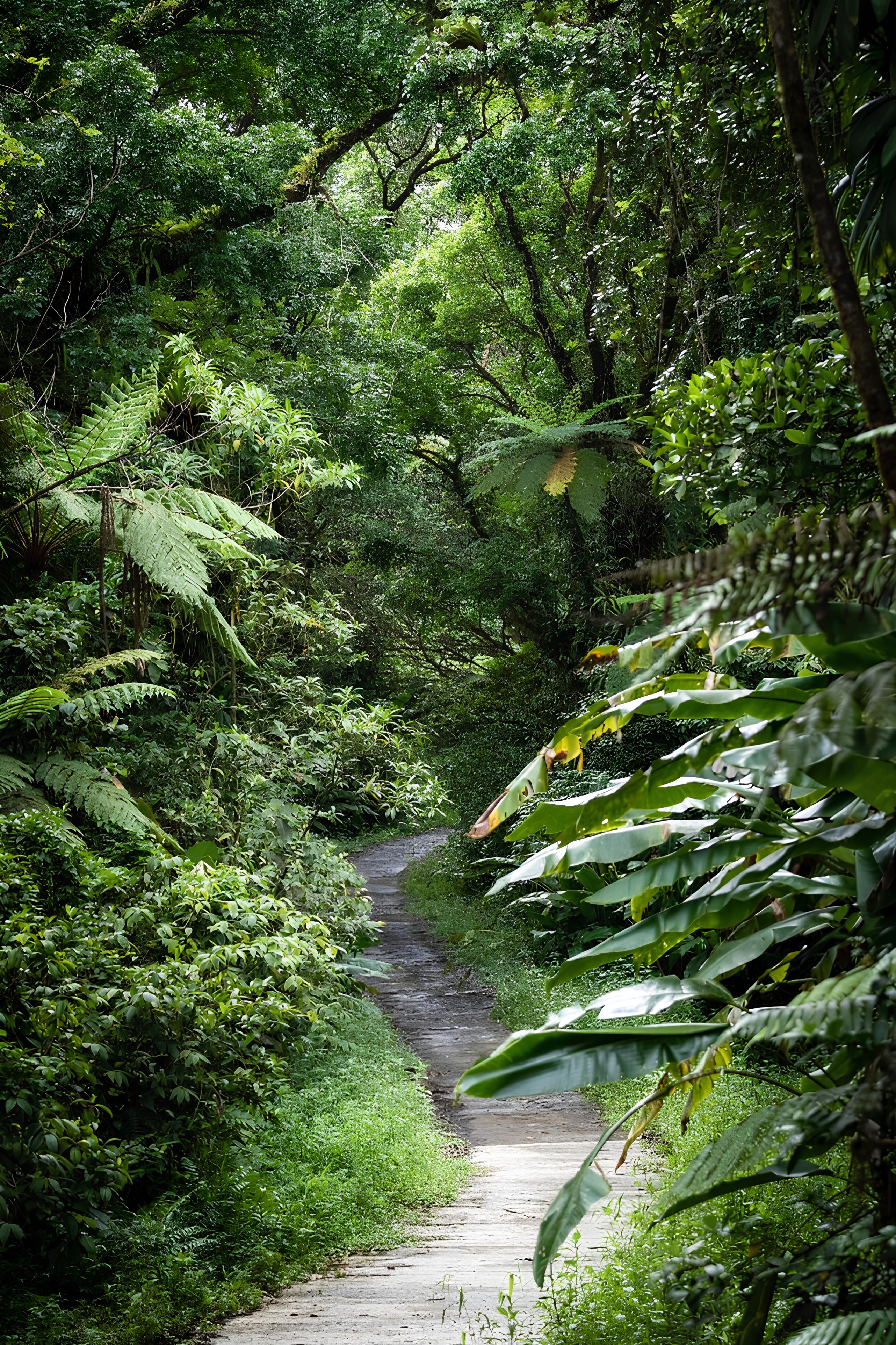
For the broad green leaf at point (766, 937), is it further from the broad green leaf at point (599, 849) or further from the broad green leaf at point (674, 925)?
the broad green leaf at point (599, 849)

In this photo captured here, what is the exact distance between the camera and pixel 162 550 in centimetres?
623

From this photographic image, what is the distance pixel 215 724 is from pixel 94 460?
205 cm

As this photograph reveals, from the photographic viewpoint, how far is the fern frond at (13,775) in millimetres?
5438

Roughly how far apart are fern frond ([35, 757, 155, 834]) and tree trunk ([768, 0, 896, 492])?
4.55 meters

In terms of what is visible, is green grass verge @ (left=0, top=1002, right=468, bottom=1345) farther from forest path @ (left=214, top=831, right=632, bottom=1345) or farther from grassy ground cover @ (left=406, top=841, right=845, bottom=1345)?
grassy ground cover @ (left=406, top=841, right=845, bottom=1345)

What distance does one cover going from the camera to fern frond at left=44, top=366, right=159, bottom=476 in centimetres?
662

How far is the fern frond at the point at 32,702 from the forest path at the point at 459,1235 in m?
2.70

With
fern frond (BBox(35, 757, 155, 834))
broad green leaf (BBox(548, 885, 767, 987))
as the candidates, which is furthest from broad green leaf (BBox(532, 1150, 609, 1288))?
fern frond (BBox(35, 757, 155, 834))

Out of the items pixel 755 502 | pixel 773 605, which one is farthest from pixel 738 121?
pixel 773 605

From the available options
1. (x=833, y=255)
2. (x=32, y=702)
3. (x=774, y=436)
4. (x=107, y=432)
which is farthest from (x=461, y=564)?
(x=833, y=255)

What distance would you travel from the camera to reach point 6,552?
273 inches

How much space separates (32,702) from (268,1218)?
8.93 ft

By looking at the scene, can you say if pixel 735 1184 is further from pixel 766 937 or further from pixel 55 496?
pixel 55 496

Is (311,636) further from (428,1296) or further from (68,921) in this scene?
(428,1296)
